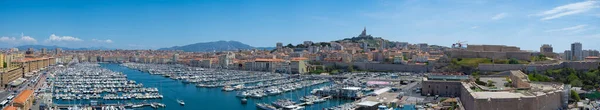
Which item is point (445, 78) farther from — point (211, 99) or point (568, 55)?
point (568, 55)

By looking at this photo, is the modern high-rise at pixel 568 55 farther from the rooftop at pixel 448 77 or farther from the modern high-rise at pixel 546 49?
the rooftop at pixel 448 77

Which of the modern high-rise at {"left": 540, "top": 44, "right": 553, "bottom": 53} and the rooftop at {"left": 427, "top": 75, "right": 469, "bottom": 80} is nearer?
the rooftop at {"left": 427, "top": 75, "right": 469, "bottom": 80}

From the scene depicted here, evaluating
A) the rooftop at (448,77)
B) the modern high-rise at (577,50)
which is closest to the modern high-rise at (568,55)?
the modern high-rise at (577,50)

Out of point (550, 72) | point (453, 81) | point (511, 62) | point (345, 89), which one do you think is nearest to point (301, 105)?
point (345, 89)

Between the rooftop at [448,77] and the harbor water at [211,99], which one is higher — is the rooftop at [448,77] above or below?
above

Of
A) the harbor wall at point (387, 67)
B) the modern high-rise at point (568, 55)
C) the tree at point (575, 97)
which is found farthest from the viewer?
the modern high-rise at point (568, 55)

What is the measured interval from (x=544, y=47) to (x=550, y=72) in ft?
53.2

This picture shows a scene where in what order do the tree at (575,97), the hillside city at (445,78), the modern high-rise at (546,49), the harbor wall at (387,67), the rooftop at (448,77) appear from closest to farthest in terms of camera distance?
1. the hillside city at (445,78)
2. the tree at (575,97)
3. the rooftop at (448,77)
4. the harbor wall at (387,67)
5. the modern high-rise at (546,49)

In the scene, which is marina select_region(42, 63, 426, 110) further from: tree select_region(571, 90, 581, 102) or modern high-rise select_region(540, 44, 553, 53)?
modern high-rise select_region(540, 44, 553, 53)

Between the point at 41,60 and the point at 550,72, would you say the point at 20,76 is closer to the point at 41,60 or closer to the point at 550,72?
the point at 41,60

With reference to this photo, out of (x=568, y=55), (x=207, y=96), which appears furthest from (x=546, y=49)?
(x=207, y=96)

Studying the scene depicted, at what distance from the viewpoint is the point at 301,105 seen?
1900cm

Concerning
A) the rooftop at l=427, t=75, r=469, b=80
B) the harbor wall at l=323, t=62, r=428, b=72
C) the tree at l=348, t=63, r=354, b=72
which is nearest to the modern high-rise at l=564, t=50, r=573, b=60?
the harbor wall at l=323, t=62, r=428, b=72

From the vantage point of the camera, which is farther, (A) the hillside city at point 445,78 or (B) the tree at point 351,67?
(B) the tree at point 351,67
